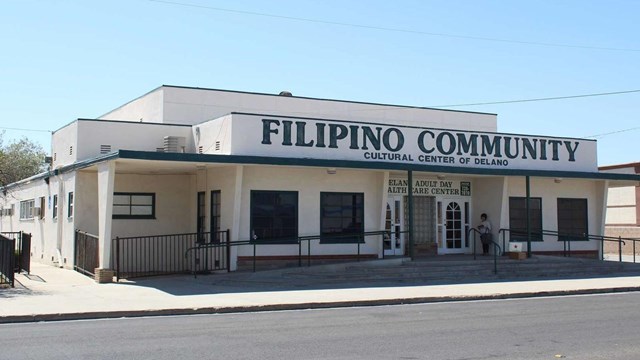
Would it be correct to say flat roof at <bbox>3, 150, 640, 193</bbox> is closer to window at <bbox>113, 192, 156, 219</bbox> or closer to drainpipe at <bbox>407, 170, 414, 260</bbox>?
drainpipe at <bbox>407, 170, 414, 260</bbox>

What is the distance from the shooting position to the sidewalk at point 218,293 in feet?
46.9

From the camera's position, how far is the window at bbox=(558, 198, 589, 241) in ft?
88.2

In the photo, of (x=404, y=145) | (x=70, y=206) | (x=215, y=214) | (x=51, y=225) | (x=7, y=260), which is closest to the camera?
(x=7, y=260)

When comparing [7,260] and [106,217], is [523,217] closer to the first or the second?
[106,217]

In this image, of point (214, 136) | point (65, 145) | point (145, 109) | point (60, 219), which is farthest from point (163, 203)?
point (145, 109)

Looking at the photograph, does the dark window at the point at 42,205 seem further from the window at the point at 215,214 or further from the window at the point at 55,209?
the window at the point at 215,214

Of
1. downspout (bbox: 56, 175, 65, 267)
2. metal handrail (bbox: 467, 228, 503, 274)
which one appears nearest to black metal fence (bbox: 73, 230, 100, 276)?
downspout (bbox: 56, 175, 65, 267)

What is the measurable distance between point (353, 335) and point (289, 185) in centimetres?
1110

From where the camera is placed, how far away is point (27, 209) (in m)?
30.7

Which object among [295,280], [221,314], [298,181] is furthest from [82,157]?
[221,314]

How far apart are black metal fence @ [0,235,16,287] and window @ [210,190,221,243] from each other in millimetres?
5930

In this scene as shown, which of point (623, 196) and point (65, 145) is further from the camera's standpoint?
point (623, 196)

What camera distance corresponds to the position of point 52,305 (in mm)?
14633

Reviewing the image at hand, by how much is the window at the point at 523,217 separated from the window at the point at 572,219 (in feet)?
3.41
